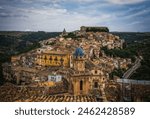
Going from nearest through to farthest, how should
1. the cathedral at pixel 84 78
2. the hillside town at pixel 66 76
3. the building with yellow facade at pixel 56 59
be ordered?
the hillside town at pixel 66 76, the cathedral at pixel 84 78, the building with yellow facade at pixel 56 59

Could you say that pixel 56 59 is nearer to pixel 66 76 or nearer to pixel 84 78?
pixel 66 76

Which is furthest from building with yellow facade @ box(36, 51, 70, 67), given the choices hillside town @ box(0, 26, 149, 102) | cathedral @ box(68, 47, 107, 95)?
cathedral @ box(68, 47, 107, 95)

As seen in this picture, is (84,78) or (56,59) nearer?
(84,78)

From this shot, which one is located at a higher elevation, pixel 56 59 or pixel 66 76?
pixel 56 59

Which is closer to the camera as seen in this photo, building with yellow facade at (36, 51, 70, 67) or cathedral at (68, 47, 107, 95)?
cathedral at (68, 47, 107, 95)

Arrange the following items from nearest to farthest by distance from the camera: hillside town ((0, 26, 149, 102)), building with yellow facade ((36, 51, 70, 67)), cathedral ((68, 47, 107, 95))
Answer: hillside town ((0, 26, 149, 102)) → cathedral ((68, 47, 107, 95)) → building with yellow facade ((36, 51, 70, 67))

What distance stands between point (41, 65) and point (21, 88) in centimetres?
145

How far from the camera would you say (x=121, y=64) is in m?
7.86

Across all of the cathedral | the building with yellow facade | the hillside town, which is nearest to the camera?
the hillside town

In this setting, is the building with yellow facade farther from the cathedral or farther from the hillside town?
the cathedral

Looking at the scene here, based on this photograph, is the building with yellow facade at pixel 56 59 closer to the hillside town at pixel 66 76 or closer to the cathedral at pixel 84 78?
the hillside town at pixel 66 76

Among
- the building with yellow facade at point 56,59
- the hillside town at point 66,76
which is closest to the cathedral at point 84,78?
the hillside town at point 66,76

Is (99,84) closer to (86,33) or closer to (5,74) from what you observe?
(5,74)

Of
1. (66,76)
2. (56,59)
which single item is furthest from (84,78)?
(56,59)
